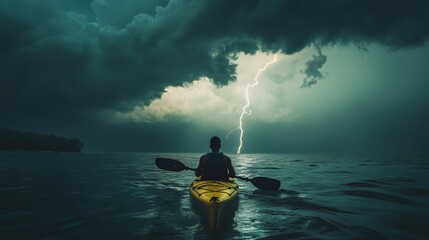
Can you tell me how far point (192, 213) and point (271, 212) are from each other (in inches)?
107

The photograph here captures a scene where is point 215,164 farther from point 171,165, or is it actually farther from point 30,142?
point 30,142

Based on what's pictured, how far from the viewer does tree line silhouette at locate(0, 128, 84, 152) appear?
14762cm

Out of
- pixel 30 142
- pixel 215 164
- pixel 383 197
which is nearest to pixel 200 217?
pixel 215 164

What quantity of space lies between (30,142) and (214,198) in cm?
18548

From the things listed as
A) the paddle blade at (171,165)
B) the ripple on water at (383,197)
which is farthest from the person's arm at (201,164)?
the ripple on water at (383,197)

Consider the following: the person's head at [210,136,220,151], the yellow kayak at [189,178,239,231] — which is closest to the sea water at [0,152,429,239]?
the yellow kayak at [189,178,239,231]

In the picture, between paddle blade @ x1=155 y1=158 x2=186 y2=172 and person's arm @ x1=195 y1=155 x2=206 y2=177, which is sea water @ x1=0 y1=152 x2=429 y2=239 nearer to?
person's arm @ x1=195 y1=155 x2=206 y2=177

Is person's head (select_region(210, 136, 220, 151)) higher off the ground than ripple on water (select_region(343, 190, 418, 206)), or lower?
higher

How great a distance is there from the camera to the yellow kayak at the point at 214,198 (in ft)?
21.2

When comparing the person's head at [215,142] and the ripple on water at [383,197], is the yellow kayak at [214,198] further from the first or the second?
the ripple on water at [383,197]

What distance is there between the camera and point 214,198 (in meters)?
7.09

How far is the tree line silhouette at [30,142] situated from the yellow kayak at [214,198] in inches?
7057

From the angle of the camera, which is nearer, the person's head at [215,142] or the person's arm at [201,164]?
the person's head at [215,142]

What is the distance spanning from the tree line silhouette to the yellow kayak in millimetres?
179253
